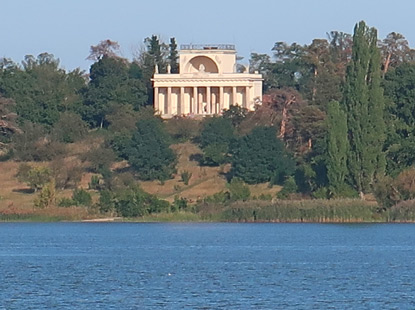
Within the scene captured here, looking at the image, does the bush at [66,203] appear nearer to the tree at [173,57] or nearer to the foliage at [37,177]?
the foliage at [37,177]

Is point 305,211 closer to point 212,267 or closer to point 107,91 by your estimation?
point 212,267

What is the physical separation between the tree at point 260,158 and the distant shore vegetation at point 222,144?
3.7 inches

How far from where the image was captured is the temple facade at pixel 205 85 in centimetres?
10919

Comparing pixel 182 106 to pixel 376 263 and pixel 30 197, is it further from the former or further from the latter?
pixel 376 263

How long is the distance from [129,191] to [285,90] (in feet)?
107

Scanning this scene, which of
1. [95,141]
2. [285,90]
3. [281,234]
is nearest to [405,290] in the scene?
[281,234]

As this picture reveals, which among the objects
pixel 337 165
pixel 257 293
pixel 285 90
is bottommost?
pixel 257 293

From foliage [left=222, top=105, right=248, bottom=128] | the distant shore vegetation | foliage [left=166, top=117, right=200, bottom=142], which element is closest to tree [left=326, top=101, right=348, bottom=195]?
the distant shore vegetation

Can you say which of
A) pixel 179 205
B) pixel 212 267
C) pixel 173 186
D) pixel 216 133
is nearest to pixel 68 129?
pixel 216 133

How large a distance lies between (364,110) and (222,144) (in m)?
17.2

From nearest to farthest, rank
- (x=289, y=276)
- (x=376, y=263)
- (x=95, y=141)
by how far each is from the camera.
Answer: (x=289, y=276) → (x=376, y=263) → (x=95, y=141)

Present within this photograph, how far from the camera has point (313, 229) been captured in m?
69.9

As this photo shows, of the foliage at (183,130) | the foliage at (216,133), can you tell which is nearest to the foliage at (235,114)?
the foliage at (183,130)

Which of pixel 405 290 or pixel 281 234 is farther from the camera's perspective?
pixel 281 234
